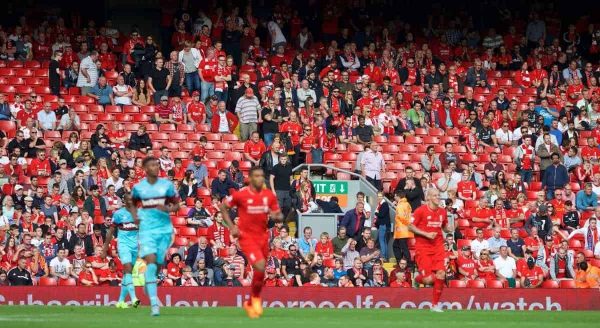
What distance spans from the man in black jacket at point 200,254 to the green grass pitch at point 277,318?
5.36m

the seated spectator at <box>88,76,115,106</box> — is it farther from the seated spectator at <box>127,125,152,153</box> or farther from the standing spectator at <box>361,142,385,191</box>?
the standing spectator at <box>361,142,385,191</box>

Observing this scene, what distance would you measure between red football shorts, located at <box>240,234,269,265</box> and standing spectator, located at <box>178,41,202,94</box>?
14.8 metres

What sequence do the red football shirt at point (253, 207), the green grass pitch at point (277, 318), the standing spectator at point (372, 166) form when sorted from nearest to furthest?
the green grass pitch at point (277, 318) < the red football shirt at point (253, 207) < the standing spectator at point (372, 166)

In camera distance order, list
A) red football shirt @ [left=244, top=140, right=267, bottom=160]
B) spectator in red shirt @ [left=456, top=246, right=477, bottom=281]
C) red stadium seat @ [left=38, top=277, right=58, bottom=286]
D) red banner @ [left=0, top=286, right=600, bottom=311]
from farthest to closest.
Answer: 1. red football shirt @ [left=244, top=140, right=267, bottom=160]
2. spectator in red shirt @ [left=456, top=246, right=477, bottom=281]
3. red stadium seat @ [left=38, top=277, right=58, bottom=286]
4. red banner @ [left=0, top=286, right=600, bottom=311]

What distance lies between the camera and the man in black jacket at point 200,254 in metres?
25.3

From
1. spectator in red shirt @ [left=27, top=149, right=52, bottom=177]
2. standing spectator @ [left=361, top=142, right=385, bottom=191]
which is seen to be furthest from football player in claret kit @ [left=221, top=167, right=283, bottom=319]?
standing spectator @ [left=361, top=142, right=385, bottom=191]

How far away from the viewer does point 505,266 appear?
86.2 ft

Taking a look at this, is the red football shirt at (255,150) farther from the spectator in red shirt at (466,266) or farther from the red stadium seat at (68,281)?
the red stadium seat at (68,281)

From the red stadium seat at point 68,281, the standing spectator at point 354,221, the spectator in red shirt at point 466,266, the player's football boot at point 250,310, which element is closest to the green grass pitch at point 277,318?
the player's football boot at point 250,310

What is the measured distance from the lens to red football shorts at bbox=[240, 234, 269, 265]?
639 inches

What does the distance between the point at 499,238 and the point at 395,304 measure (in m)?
4.18

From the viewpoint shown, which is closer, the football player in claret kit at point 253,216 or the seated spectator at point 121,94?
the football player in claret kit at point 253,216

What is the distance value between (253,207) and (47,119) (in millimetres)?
13471

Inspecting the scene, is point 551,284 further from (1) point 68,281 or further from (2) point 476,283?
(1) point 68,281
